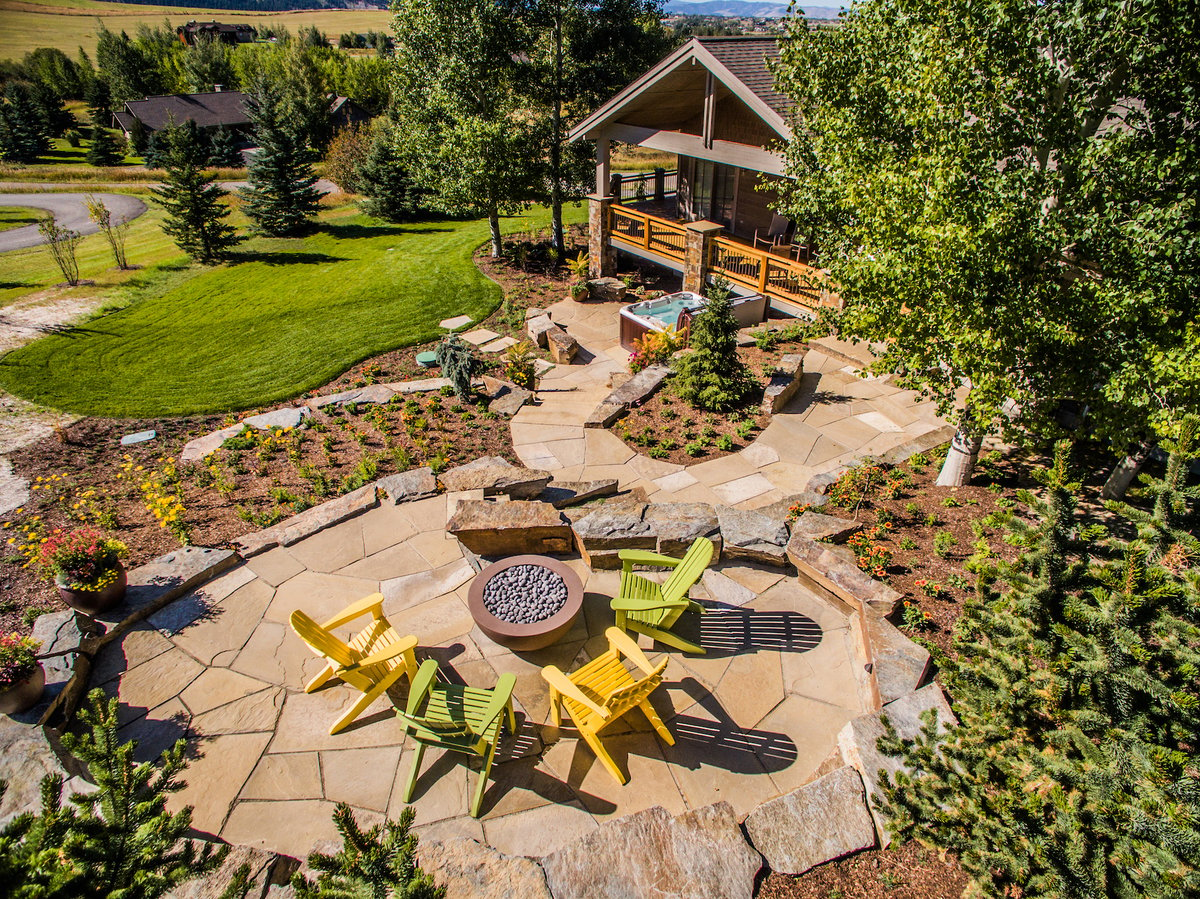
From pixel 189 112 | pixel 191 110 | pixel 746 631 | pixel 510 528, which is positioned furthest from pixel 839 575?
pixel 191 110

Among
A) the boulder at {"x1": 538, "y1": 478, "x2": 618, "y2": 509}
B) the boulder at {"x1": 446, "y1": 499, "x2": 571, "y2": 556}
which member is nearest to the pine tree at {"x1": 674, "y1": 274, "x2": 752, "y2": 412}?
the boulder at {"x1": 538, "y1": 478, "x2": 618, "y2": 509}

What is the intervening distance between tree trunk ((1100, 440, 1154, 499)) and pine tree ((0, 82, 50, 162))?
5675 cm

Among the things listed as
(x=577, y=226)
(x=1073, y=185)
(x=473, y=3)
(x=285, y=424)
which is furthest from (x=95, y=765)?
(x=577, y=226)

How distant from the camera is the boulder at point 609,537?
699cm

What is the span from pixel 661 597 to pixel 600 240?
1317 centimetres

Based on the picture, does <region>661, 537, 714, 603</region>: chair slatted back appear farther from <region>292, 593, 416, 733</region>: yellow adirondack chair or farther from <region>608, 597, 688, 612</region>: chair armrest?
<region>292, 593, 416, 733</region>: yellow adirondack chair

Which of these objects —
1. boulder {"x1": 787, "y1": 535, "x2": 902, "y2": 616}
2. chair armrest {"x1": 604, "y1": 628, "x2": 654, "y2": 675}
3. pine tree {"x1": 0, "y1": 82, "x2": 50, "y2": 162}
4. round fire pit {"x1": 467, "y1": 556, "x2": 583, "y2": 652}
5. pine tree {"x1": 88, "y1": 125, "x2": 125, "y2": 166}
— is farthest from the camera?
pine tree {"x1": 88, "y1": 125, "x2": 125, "y2": 166}

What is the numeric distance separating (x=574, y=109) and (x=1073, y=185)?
647 inches

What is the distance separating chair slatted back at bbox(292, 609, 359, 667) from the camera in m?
5.11

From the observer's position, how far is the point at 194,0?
148250mm

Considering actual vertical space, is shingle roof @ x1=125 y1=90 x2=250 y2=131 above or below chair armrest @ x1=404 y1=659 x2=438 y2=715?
above

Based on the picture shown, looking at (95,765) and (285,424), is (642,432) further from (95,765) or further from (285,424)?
(95,765)

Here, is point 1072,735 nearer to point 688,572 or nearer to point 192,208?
point 688,572

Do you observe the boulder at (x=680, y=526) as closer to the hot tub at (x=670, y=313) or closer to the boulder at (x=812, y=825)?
the boulder at (x=812, y=825)
